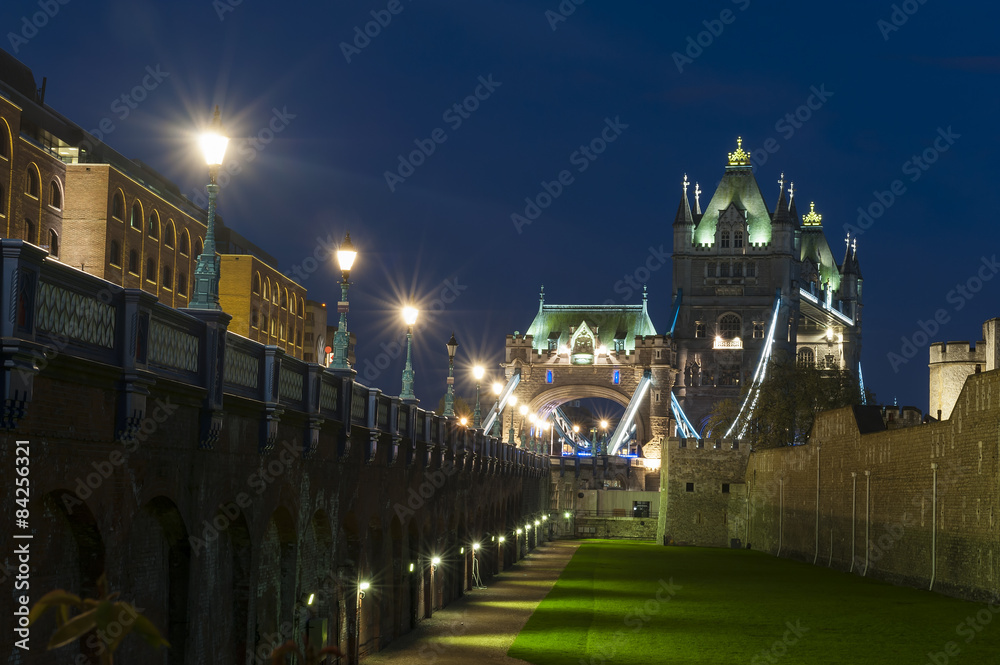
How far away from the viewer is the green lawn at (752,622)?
2672 centimetres

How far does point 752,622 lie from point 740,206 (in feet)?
357

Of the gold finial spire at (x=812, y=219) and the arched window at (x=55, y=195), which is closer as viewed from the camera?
the arched window at (x=55, y=195)

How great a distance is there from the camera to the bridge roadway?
11.2m

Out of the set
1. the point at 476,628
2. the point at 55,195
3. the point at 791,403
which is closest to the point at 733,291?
the point at 791,403

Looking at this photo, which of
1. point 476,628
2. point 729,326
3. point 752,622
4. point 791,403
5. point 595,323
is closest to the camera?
point 476,628

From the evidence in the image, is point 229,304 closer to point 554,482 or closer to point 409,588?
point 554,482

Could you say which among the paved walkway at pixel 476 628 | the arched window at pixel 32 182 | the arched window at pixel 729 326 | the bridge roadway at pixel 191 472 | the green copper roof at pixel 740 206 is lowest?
the paved walkway at pixel 476 628

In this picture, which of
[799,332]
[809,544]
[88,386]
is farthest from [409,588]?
[799,332]

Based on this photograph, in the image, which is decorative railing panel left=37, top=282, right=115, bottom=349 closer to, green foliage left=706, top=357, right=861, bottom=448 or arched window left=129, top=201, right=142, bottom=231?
arched window left=129, top=201, right=142, bottom=231

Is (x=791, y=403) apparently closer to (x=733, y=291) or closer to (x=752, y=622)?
(x=733, y=291)

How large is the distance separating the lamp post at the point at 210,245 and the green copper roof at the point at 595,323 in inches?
4675

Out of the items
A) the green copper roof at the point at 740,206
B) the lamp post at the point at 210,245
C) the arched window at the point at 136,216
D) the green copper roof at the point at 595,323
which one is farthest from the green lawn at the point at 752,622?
the green copper roof at the point at 740,206

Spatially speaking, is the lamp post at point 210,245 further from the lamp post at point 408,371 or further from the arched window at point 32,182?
the arched window at point 32,182

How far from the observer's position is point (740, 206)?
138m
